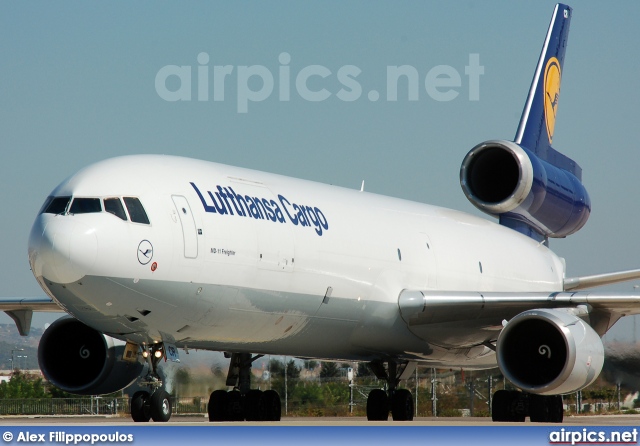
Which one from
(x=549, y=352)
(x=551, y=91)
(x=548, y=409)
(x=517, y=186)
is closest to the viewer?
(x=549, y=352)

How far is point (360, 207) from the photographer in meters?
18.1

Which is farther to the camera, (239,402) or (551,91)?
(551,91)

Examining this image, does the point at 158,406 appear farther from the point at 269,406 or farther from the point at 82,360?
the point at 269,406

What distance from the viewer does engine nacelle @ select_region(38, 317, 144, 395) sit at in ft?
55.6

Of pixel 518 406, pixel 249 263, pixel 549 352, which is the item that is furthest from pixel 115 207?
pixel 518 406

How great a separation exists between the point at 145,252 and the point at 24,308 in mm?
6304

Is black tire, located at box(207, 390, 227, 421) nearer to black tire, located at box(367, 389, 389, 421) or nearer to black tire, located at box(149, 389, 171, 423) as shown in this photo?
black tire, located at box(367, 389, 389, 421)

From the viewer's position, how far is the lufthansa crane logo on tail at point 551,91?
2521cm

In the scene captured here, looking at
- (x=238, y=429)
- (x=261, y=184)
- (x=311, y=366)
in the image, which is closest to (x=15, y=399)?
(x=311, y=366)

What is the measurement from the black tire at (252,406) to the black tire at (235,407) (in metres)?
0.09

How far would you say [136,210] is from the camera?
13641mm

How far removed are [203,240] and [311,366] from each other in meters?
14.8

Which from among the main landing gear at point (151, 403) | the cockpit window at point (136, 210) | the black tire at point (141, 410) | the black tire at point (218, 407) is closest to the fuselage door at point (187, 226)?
the cockpit window at point (136, 210)

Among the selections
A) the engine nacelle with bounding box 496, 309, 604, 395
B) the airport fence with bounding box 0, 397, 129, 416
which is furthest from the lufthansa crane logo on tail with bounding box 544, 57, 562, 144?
the airport fence with bounding box 0, 397, 129, 416
